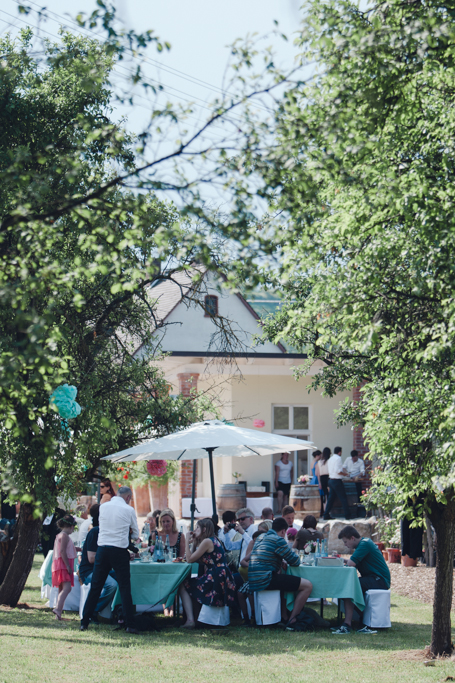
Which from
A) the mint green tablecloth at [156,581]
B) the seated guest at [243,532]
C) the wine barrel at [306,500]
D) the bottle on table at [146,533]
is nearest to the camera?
the mint green tablecloth at [156,581]

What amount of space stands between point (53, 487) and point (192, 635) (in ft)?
7.75

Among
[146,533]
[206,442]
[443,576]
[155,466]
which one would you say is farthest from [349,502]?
[443,576]

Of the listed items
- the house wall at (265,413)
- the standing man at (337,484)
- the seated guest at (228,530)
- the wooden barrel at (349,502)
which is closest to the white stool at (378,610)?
the seated guest at (228,530)

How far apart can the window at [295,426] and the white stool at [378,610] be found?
1218cm

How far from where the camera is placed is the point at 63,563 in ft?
28.4

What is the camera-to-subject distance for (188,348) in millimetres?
18609

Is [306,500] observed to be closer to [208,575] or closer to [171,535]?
[171,535]

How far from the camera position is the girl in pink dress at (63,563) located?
859 cm

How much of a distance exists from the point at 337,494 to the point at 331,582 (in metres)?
8.14

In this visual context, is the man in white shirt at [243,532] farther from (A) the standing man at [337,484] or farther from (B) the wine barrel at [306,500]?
(B) the wine barrel at [306,500]

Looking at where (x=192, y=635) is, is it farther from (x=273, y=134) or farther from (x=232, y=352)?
(x=273, y=134)

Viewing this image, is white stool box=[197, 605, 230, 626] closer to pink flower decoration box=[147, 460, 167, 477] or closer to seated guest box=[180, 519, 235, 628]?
seated guest box=[180, 519, 235, 628]

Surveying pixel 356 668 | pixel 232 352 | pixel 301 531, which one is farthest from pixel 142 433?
pixel 356 668

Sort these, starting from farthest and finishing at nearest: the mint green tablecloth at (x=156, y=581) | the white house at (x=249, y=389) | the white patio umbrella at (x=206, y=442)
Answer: the white house at (x=249, y=389), the white patio umbrella at (x=206, y=442), the mint green tablecloth at (x=156, y=581)
